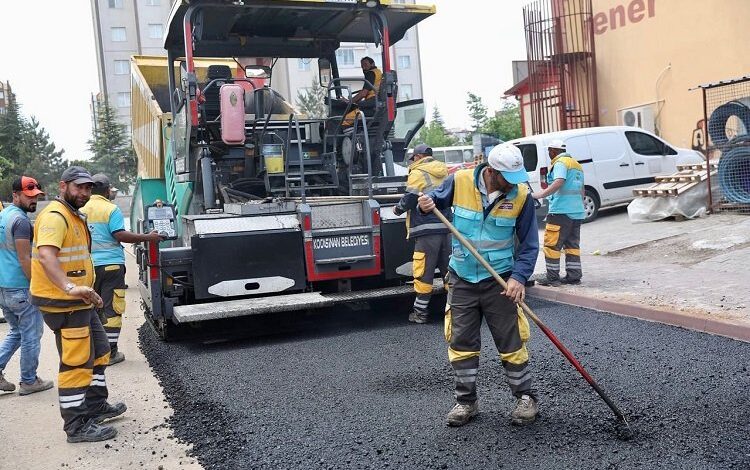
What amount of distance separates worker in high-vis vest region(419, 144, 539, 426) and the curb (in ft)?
7.68

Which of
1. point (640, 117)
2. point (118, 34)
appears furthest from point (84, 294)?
point (118, 34)

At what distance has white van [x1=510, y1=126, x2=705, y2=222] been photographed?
13164 millimetres

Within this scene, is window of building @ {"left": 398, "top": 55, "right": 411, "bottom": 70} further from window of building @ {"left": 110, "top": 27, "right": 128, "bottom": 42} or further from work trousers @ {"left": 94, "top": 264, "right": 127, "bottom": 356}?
work trousers @ {"left": 94, "top": 264, "right": 127, "bottom": 356}

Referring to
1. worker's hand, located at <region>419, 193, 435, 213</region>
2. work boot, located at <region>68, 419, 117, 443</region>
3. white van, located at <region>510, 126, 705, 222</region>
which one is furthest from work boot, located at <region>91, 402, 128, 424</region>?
white van, located at <region>510, 126, 705, 222</region>

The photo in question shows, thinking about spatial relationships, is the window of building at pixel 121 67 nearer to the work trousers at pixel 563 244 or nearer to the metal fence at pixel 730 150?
the metal fence at pixel 730 150

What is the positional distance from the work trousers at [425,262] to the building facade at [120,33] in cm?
5236

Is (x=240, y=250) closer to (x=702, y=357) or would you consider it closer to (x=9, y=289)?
(x=9, y=289)

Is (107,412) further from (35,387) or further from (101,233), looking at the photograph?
(101,233)

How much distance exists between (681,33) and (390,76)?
1002 cm

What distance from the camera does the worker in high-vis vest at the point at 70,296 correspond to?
419cm

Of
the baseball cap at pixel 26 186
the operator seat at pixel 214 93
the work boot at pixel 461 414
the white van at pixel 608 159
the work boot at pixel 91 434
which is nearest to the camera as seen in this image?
the work boot at pixel 461 414

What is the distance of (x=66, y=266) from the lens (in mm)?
4316

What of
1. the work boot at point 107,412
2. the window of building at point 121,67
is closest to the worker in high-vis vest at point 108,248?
the work boot at point 107,412

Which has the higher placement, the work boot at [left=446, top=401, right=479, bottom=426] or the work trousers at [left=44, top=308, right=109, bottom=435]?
the work trousers at [left=44, top=308, right=109, bottom=435]
